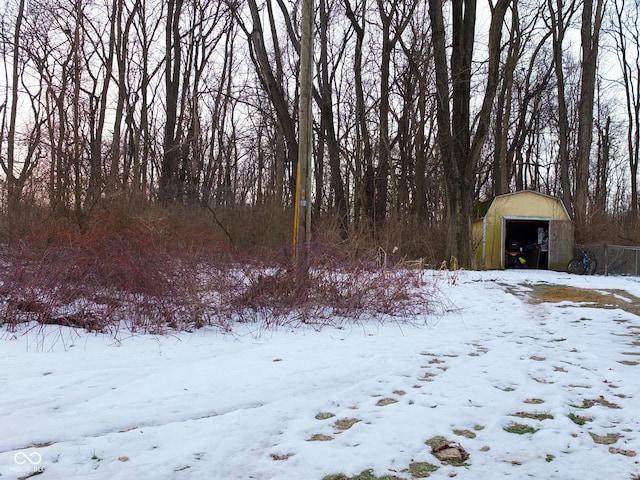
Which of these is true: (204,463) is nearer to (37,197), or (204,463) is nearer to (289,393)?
(289,393)

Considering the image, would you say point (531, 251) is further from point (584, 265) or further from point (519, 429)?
point (519, 429)

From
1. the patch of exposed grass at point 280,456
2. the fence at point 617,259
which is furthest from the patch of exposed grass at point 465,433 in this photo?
the fence at point 617,259

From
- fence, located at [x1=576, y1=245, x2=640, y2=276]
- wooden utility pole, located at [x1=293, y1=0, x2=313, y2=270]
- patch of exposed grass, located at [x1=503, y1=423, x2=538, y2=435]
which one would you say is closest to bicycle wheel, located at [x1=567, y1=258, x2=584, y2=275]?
fence, located at [x1=576, y1=245, x2=640, y2=276]

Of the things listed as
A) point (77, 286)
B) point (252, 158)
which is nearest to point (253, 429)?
point (77, 286)

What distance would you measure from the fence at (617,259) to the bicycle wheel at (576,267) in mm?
615

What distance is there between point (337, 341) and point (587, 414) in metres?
2.69

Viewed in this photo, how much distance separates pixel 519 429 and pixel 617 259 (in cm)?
1532

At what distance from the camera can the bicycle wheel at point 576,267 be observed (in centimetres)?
1587

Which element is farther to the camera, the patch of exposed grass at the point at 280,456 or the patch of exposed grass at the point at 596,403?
the patch of exposed grass at the point at 596,403

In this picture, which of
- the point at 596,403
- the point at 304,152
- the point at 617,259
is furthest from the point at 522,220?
the point at 596,403

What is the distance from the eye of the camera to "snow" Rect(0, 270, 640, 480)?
8.04 feet

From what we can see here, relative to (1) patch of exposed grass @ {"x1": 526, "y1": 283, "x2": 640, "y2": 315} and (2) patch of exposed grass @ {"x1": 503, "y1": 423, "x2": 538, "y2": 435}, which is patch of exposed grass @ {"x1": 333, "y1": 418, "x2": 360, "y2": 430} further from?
(1) patch of exposed grass @ {"x1": 526, "y1": 283, "x2": 640, "y2": 315}

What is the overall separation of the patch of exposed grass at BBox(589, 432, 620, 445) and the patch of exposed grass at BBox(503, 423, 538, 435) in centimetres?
32

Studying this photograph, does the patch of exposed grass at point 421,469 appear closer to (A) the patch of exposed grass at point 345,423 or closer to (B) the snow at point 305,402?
(B) the snow at point 305,402
